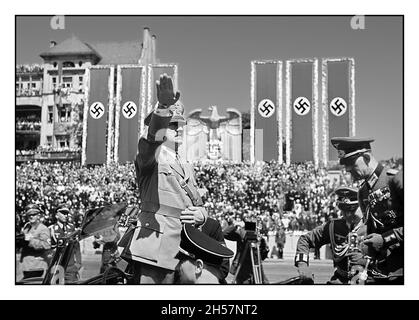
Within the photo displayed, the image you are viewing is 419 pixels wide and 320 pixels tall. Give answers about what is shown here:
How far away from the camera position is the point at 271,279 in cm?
782

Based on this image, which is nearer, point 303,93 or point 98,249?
point 98,249

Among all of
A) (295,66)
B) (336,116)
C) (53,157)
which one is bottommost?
(53,157)

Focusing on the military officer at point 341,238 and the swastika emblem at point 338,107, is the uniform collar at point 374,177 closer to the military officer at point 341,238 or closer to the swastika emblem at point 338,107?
the military officer at point 341,238

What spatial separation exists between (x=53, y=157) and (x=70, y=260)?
1.74 meters

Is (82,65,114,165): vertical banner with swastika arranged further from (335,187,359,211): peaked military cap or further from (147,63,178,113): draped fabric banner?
(335,187,359,211): peaked military cap

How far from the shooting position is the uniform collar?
25.6 ft

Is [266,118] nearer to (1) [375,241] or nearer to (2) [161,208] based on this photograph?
(1) [375,241]

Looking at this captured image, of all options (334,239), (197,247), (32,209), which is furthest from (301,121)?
(32,209)

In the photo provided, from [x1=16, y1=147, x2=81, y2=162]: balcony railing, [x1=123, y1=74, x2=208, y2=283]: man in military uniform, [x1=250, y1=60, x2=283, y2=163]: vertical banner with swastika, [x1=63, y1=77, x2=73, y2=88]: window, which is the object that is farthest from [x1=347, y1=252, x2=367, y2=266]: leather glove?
[x1=63, y1=77, x2=73, y2=88]: window

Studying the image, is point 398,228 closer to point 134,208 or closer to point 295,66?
point 295,66

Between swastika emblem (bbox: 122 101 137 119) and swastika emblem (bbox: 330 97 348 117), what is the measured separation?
9.38 ft
